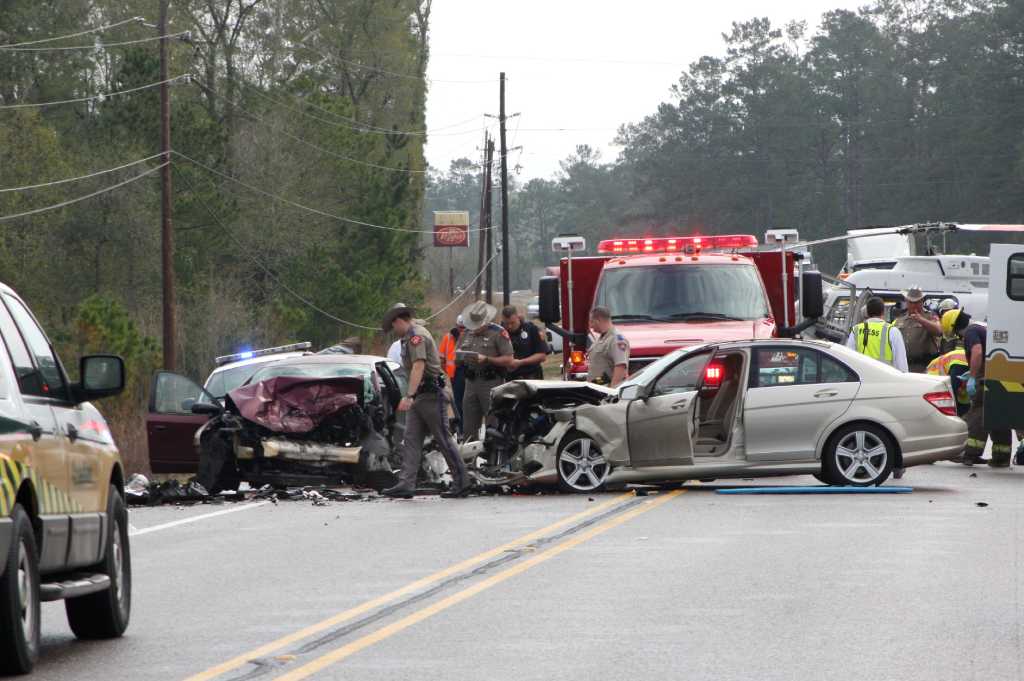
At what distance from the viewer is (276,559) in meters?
12.9

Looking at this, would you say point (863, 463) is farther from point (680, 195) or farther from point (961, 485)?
point (680, 195)

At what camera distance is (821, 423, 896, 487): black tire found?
17375mm

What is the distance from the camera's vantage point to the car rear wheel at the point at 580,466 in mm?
17562

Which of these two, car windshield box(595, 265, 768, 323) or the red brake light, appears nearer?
the red brake light

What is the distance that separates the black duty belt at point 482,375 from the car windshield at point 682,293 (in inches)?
67.5

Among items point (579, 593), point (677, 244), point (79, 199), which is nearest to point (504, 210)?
point (79, 199)

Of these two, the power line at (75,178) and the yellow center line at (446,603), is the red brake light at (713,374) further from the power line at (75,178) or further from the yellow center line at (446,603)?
the power line at (75,178)

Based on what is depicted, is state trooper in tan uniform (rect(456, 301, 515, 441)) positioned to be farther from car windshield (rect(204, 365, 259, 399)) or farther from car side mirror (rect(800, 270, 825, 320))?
car side mirror (rect(800, 270, 825, 320))

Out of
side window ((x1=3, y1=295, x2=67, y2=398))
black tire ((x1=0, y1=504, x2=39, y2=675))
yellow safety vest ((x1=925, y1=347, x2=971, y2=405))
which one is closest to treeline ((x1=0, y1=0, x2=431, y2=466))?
yellow safety vest ((x1=925, y1=347, x2=971, y2=405))

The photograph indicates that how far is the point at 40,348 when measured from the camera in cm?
888

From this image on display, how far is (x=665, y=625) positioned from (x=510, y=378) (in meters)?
12.4

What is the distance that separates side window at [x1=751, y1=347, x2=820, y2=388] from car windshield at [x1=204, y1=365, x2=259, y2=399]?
18.5ft

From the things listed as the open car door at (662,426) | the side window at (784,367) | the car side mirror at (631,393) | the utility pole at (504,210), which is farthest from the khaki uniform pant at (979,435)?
the utility pole at (504,210)

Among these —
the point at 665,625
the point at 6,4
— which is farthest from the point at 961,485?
the point at 6,4
